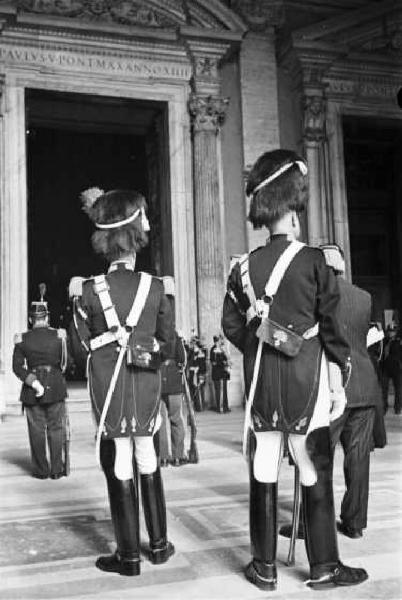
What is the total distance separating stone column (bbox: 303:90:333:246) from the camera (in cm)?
1691

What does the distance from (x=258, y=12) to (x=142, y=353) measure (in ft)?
49.2

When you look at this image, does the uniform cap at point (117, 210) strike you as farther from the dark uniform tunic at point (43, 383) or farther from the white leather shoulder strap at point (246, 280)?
the dark uniform tunic at point (43, 383)

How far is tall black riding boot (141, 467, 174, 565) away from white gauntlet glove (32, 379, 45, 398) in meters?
3.63

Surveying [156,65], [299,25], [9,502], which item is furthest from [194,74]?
[9,502]

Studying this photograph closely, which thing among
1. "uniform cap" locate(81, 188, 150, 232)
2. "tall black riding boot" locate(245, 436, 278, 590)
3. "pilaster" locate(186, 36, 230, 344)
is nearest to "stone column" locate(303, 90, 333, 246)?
"pilaster" locate(186, 36, 230, 344)

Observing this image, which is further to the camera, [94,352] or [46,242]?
[46,242]

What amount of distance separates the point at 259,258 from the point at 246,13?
14.8m

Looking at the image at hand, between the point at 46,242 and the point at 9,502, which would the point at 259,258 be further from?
the point at 46,242

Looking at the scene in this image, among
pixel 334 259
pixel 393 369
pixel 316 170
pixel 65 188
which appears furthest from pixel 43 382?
pixel 65 188

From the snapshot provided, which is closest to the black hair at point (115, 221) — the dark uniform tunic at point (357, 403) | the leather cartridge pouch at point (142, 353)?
the leather cartridge pouch at point (142, 353)

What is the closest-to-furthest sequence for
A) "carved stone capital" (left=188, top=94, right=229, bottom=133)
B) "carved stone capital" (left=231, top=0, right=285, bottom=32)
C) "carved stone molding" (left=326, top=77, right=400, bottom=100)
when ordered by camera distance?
1. "carved stone capital" (left=188, top=94, right=229, bottom=133)
2. "carved stone capital" (left=231, top=0, right=285, bottom=32)
3. "carved stone molding" (left=326, top=77, right=400, bottom=100)

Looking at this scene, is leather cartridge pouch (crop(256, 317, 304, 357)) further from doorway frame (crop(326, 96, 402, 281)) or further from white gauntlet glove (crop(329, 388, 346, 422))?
doorway frame (crop(326, 96, 402, 281))

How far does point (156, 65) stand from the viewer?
53.0 feet

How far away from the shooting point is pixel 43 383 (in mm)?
7426
